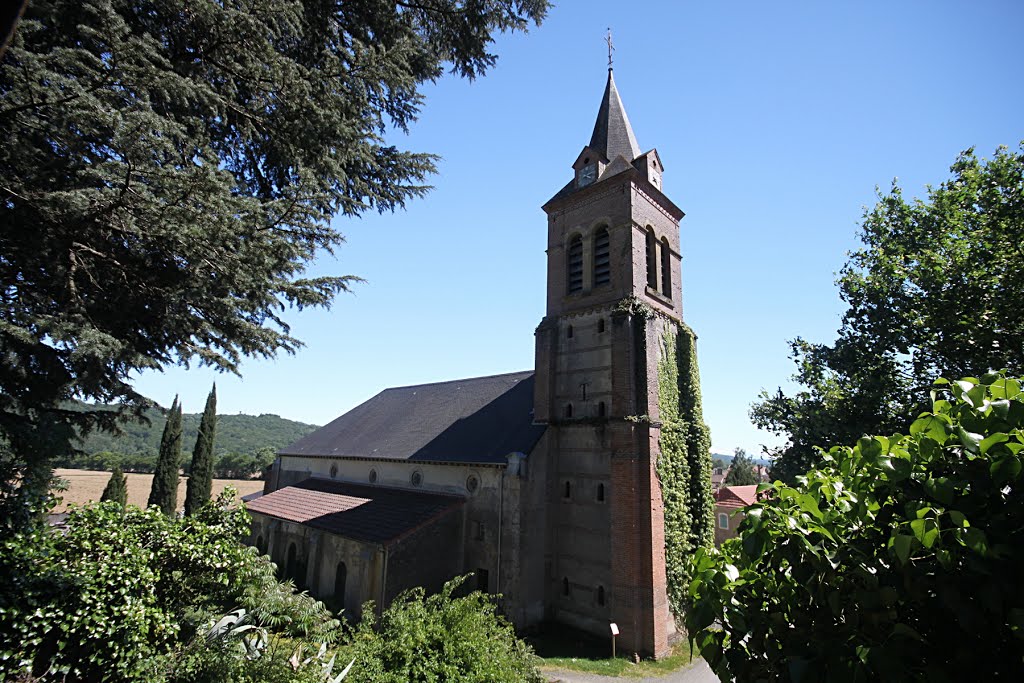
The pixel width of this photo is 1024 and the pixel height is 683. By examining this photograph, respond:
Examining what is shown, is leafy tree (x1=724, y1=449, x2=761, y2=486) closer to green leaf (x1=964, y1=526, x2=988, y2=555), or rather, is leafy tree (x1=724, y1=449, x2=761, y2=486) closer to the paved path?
the paved path

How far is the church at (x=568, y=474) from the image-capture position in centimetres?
1631

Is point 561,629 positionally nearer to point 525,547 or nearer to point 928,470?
point 525,547

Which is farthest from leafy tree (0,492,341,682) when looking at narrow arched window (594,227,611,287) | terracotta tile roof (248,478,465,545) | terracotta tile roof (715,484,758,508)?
terracotta tile roof (715,484,758,508)

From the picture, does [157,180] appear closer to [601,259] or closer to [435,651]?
[435,651]

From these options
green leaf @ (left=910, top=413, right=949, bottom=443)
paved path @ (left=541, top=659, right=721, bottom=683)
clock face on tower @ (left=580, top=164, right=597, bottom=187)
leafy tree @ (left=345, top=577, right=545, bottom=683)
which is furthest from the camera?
clock face on tower @ (left=580, top=164, right=597, bottom=187)

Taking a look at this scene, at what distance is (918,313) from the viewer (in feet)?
54.6

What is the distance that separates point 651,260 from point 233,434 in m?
121

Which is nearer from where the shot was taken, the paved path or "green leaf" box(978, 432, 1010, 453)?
"green leaf" box(978, 432, 1010, 453)

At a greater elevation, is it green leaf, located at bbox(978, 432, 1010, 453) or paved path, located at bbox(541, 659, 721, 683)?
green leaf, located at bbox(978, 432, 1010, 453)

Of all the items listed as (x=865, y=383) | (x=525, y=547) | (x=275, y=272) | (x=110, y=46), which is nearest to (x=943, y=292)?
(x=865, y=383)

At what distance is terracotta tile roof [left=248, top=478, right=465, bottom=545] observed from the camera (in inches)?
712

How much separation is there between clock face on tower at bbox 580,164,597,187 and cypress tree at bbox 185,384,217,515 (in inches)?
1082

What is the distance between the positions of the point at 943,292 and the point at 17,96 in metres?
22.3

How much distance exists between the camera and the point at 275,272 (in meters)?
8.92
